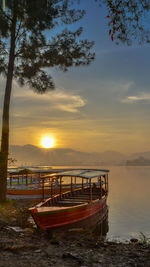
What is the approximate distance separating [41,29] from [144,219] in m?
19.6

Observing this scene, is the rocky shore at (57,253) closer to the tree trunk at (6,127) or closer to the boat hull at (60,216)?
the boat hull at (60,216)

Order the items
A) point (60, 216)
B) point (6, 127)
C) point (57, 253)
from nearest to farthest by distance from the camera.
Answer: point (57, 253) → point (60, 216) → point (6, 127)

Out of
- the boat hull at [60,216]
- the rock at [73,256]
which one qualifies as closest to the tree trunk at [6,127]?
the boat hull at [60,216]

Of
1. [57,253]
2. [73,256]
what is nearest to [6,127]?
[57,253]

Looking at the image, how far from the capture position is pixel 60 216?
43.3 ft

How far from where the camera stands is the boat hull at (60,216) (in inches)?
484

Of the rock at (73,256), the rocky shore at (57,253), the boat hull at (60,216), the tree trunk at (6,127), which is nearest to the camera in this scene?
the rocky shore at (57,253)

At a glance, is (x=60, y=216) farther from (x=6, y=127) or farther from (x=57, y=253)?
(x=6, y=127)

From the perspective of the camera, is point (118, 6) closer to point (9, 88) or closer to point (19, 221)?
point (19, 221)

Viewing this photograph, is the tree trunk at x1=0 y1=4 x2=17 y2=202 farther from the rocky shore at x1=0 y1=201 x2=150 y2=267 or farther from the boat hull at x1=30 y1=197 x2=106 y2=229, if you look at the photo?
the rocky shore at x1=0 y1=201 x2=150 y2=267

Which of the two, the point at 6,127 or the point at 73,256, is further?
the point at 6,127

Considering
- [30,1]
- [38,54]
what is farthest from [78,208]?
[30,1]

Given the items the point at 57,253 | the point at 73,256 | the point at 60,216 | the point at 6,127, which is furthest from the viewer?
the point at 6,127

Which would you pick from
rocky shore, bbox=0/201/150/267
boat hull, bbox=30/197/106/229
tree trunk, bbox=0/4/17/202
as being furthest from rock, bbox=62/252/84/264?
tree trunk, bbox=0/4/17/202
